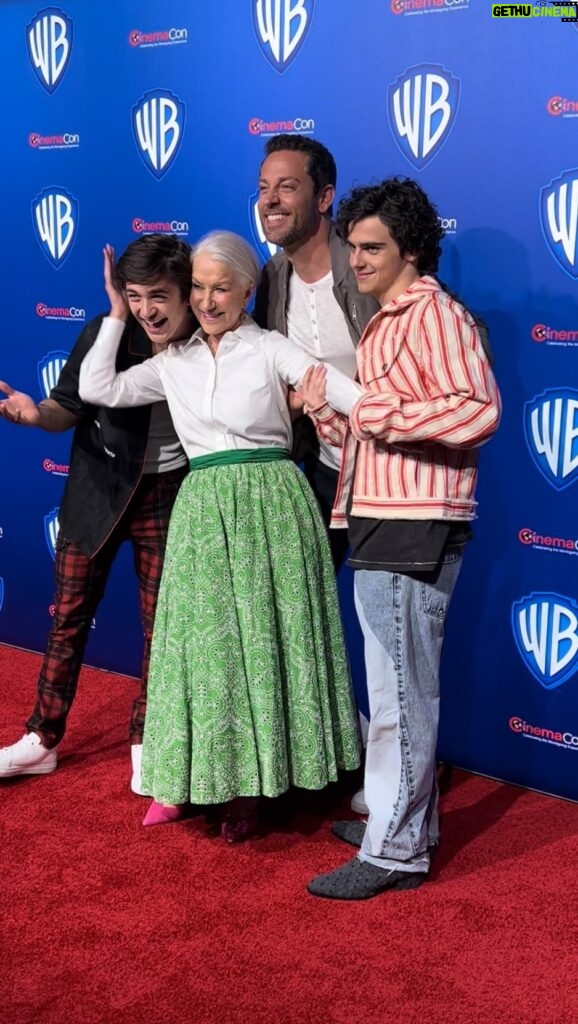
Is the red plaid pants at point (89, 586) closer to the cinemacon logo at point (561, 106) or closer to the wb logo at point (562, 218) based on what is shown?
the wb logo at point (562, 218)

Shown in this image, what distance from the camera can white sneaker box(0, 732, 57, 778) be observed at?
3.74m

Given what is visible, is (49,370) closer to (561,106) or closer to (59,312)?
(59,312)

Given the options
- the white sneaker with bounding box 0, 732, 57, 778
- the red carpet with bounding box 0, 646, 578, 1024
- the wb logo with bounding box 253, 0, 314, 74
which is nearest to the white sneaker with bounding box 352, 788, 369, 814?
the red carpet with bounding box 0, 646, 578, 1024

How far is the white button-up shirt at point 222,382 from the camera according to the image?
311 cm

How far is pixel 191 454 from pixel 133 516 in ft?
1.61

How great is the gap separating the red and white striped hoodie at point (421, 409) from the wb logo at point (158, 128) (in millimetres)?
1606

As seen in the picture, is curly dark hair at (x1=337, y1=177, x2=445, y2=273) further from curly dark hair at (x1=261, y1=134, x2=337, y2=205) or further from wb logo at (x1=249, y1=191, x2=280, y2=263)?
wb logo at (x1=249, y1=191, x2=280, y2=263)

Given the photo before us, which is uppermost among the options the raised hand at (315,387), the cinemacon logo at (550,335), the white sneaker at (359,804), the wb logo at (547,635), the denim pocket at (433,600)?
the cinemacon logo at (550,335)

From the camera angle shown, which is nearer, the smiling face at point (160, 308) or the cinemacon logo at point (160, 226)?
the smiling face at point (160, 308)

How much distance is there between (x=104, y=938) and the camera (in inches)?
114

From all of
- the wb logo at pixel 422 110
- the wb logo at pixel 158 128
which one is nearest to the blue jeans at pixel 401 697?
the wb logo at pixel 422 110

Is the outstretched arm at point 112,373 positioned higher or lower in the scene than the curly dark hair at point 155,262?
lower

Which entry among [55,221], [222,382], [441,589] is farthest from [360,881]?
[55,221]

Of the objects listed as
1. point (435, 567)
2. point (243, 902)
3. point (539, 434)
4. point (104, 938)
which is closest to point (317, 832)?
point (243, 902)
